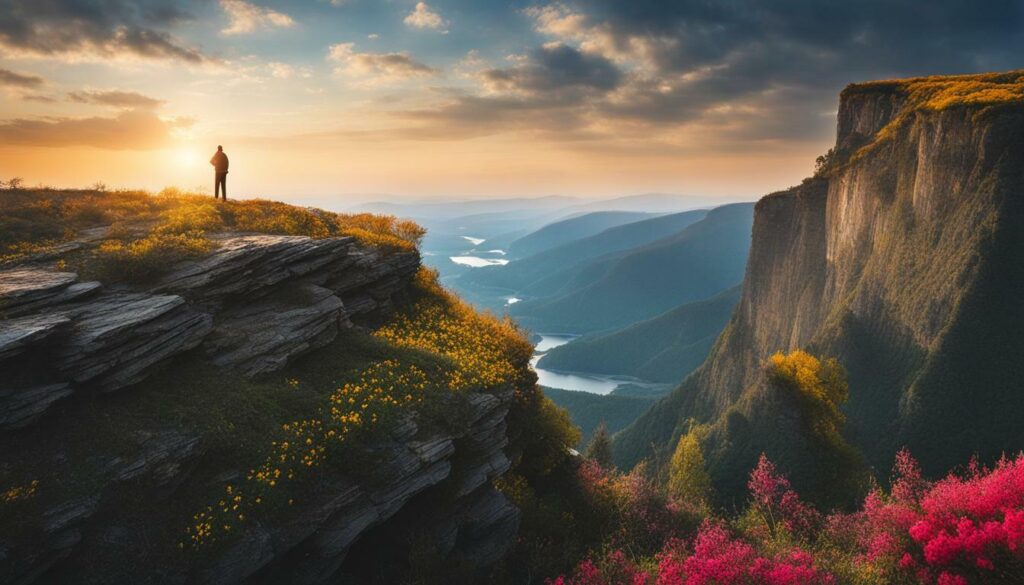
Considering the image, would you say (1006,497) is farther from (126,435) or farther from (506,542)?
(126,435)

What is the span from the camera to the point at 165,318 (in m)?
17.8

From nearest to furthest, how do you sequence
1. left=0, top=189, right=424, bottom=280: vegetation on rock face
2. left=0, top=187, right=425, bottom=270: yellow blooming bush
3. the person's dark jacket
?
left=0, top=189, right=424, bottom=280: vegetation on rock face, left=0, top=187, right=425, bottom=270: yellow blooming bush, the person's dark jacket

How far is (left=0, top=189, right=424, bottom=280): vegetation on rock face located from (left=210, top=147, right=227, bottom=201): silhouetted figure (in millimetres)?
985

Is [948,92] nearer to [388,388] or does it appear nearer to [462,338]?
[462,338]

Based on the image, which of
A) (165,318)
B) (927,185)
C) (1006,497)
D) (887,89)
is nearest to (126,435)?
(165,318)

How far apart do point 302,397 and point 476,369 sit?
7.84m

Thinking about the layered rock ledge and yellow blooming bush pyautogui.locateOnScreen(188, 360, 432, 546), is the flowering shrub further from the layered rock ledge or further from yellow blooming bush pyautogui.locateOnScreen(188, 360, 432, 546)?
the layered rock ledge

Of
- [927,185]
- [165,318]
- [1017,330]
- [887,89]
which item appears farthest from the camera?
[887,89]

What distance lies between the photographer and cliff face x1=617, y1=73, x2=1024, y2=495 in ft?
185

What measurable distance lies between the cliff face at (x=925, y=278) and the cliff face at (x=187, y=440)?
1925 inches

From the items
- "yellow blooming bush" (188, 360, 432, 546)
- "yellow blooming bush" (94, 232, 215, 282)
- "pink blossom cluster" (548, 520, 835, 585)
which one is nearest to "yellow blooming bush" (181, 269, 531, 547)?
"yellow blooming bush" (188, 360, 432, 546)

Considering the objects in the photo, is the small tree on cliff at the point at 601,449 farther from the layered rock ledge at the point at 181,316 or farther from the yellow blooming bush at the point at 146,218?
the layered rock ledge at the point at 181,316

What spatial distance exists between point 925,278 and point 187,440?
260ft

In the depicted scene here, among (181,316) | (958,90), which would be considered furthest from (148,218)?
(958,90)
